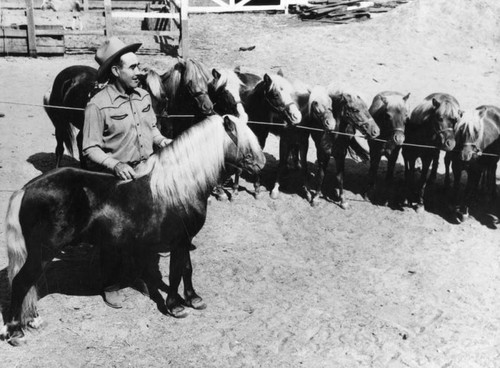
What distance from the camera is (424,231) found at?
8.75 m

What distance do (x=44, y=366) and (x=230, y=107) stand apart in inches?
190

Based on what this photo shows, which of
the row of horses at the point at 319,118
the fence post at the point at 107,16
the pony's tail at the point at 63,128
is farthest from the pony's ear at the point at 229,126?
the fence post at the point at 107,16

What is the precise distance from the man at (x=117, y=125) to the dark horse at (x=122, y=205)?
18 centimetres

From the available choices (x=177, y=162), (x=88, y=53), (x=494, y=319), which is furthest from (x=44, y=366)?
(x=88, y=53)

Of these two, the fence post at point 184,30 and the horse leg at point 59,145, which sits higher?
the fence post at point 184,30

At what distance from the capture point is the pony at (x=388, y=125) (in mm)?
8922

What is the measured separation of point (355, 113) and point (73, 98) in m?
4.09

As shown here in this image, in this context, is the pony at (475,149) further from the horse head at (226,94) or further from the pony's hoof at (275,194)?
the horse head at (226,94)

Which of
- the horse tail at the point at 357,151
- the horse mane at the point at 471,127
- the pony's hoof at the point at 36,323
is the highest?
the horse mane at the point at 471,127

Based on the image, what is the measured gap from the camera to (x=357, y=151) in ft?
33.6

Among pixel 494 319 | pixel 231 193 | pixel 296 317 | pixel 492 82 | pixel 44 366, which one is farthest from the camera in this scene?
pixel 492 82

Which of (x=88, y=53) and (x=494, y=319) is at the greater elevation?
(x=88, y=53)

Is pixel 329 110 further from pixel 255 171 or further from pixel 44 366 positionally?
pixel 44 366

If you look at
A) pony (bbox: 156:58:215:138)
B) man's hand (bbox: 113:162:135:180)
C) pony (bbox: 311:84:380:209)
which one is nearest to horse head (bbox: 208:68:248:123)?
pony (bbox: 156:58:215:138)
